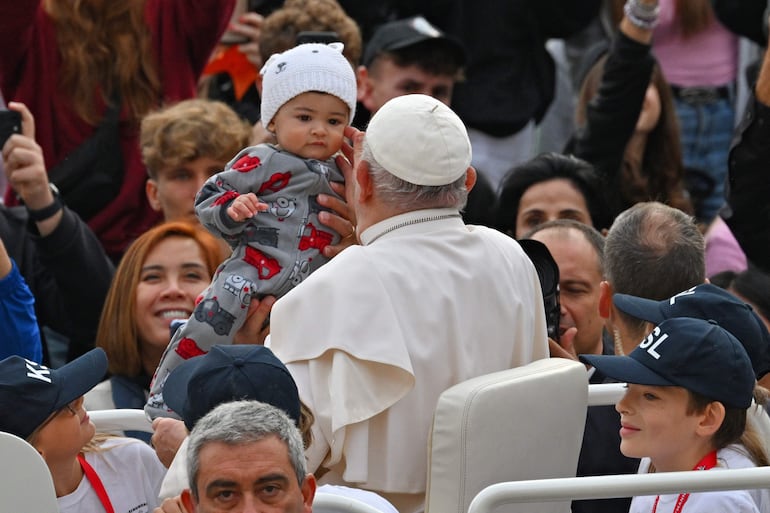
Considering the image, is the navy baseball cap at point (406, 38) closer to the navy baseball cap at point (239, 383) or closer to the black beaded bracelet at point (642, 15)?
the black beaded bracelet at point (642, 15)

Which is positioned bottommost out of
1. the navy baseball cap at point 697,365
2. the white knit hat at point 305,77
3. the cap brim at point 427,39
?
the cap brim at point 427,39

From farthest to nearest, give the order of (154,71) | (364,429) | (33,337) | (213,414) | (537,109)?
1. (537,109)
2. (154,71)
3. (33,337)
4. (364,429)
5. (213,414)

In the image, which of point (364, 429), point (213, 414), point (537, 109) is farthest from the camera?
point (537, 109)

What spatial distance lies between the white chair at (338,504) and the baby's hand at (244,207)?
1170 millimetres

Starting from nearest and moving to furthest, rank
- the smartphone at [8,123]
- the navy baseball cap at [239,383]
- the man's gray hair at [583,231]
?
the navy baseball cap at [239,383] < the man's gray hair at [583,231] < the smartphone at [8,123]

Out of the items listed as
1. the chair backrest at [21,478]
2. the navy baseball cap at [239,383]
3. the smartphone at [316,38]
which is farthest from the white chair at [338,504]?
the smartphone at [316,38]

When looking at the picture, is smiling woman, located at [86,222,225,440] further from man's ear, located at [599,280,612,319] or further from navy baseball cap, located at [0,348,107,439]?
man's ear, located at [599,280,612,319]

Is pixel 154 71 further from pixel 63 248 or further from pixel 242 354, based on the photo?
pixel 242 354

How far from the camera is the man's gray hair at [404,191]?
169 inches

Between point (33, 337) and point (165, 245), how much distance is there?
848mm

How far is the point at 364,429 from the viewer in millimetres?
4129

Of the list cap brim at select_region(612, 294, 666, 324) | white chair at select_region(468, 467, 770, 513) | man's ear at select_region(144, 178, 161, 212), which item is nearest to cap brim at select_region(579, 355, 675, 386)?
cap brim at select_region(612, 294, 666, 324)

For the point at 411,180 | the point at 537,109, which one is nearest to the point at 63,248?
the point at 411,180

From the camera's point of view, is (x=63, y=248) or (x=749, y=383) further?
(x=63, y=248)
